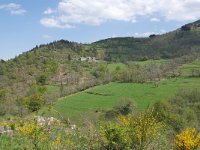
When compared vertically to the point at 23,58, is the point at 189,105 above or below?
below

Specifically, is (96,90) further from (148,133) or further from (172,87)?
(148,133)

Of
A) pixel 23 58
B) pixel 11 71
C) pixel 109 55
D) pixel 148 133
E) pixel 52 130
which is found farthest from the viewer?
pixel 109 55

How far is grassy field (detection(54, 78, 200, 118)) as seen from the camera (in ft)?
197

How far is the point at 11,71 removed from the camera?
328ft

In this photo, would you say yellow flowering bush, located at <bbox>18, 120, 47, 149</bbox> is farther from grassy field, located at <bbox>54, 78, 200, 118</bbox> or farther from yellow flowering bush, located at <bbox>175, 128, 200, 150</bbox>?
grassy field, located at <bbox>54, 78, 200, 118</bbox>

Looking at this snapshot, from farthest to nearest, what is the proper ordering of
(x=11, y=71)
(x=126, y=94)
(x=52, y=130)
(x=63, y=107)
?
(x=11, y=71) → (x=126, y=94) → (x=63, y=107) → (x=52, y=130)

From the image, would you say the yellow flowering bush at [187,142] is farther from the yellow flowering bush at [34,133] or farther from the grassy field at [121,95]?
the grassy field at [121,95]

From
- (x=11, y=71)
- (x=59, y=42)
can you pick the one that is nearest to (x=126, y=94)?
(x=11, y=71)

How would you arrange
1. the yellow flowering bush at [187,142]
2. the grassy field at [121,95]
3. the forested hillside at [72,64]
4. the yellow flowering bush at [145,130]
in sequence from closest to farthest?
1. the yellow flowering bush at [145,130]
2. the yellow flowering bush at [187,142]
3. the grassy field at [121,95]
4. the forested hillside at [72,64]

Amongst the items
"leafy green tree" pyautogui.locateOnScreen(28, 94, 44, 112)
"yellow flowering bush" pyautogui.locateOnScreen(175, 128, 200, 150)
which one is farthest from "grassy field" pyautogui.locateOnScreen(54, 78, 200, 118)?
"yellow flowering bush" pyautogui.locateOnScreen(175, 128, 200, 150)

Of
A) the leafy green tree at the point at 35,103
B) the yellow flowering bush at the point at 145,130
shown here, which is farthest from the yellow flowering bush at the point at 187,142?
the leafy green tree at the point at 35,103

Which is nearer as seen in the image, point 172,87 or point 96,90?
point 172,87

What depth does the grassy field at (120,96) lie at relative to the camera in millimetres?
59938

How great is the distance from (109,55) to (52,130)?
401ft
